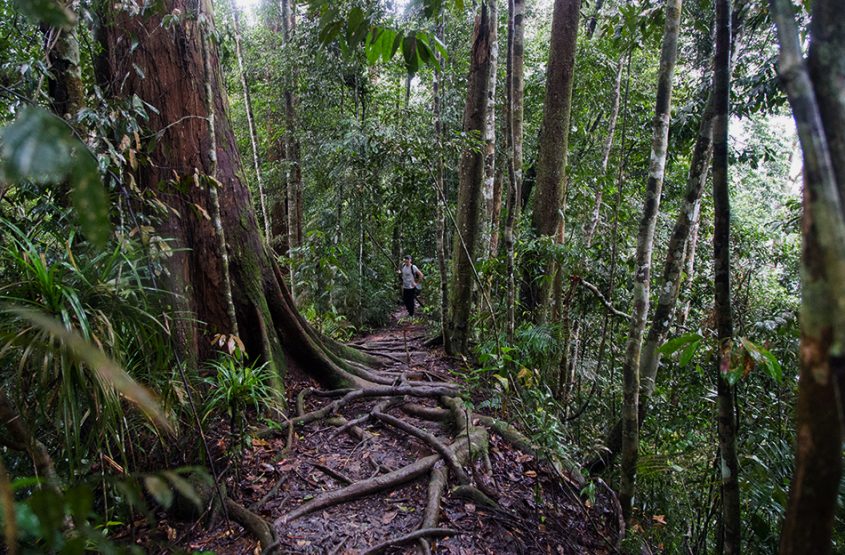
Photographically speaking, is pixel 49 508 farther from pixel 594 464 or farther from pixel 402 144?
pixel 402 144

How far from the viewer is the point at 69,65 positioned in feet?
9.88

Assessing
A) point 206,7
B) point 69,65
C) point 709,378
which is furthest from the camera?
point 709,378

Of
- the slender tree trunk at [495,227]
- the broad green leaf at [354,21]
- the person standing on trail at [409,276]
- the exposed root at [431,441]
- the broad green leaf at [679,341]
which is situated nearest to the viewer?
the broad green leaf at [354,21]

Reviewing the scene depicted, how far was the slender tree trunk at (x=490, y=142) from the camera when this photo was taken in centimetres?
576

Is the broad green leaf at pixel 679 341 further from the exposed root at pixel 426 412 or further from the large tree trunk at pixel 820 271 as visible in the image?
the exposed root at pixel 426 412

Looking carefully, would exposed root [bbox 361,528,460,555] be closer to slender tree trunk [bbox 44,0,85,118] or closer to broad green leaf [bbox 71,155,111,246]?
broad green leaf [bbox 71,155,111,246]

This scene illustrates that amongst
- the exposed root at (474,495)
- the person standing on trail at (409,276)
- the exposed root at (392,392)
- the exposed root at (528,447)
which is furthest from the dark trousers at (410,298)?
the exposed root at (474,495)

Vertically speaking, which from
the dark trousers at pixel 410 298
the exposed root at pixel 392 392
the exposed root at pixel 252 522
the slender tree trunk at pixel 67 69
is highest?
the slender tree trunk at pixel 67 69

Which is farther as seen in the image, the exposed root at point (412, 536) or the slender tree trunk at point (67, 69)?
the slender tree trunk at point (67, 69)

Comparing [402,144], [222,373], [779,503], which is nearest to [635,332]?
[779,503]

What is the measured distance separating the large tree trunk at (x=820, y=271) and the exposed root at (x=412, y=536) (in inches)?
98.4

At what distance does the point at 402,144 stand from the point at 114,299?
379 cm

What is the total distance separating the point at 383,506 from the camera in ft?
11.0

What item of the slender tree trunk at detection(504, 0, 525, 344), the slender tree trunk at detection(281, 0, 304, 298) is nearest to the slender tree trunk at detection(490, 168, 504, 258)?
the slender tree trunk at detection(504, 0, 525, 344)
